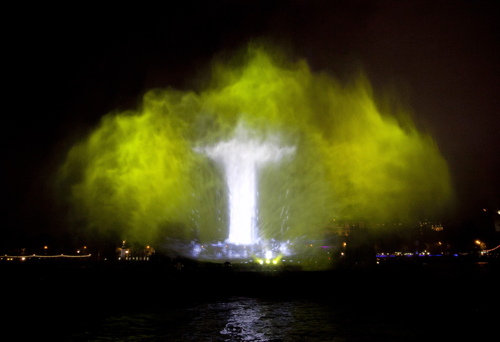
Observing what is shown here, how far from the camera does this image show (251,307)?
583 inches

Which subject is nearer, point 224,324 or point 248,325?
point 248,325

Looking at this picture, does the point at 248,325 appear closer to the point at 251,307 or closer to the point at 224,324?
the point at 224,324

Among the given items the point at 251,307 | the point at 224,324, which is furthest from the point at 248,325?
the point at 251,307

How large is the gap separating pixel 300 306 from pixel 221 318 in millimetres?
4096

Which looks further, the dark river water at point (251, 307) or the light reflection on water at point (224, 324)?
the dark river water at point (251, 307)

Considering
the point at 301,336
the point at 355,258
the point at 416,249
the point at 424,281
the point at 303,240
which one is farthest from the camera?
the point at 416,249

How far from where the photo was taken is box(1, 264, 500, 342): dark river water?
1038 centimetres

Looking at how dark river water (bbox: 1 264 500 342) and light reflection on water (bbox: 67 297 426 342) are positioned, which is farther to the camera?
dark river water (bbox: 1 264 500 342)

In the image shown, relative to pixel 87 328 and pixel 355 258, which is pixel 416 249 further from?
A: pixel 87 328

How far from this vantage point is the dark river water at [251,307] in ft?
34.0

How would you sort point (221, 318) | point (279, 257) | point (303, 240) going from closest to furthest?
point (221, 318) → point (279, 257) → point (303, 240)

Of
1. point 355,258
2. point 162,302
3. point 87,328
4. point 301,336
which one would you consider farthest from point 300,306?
point 355,258

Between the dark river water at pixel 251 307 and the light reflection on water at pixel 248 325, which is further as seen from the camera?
the dark river water at pixel 251 307

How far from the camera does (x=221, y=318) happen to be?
41.0 feet
